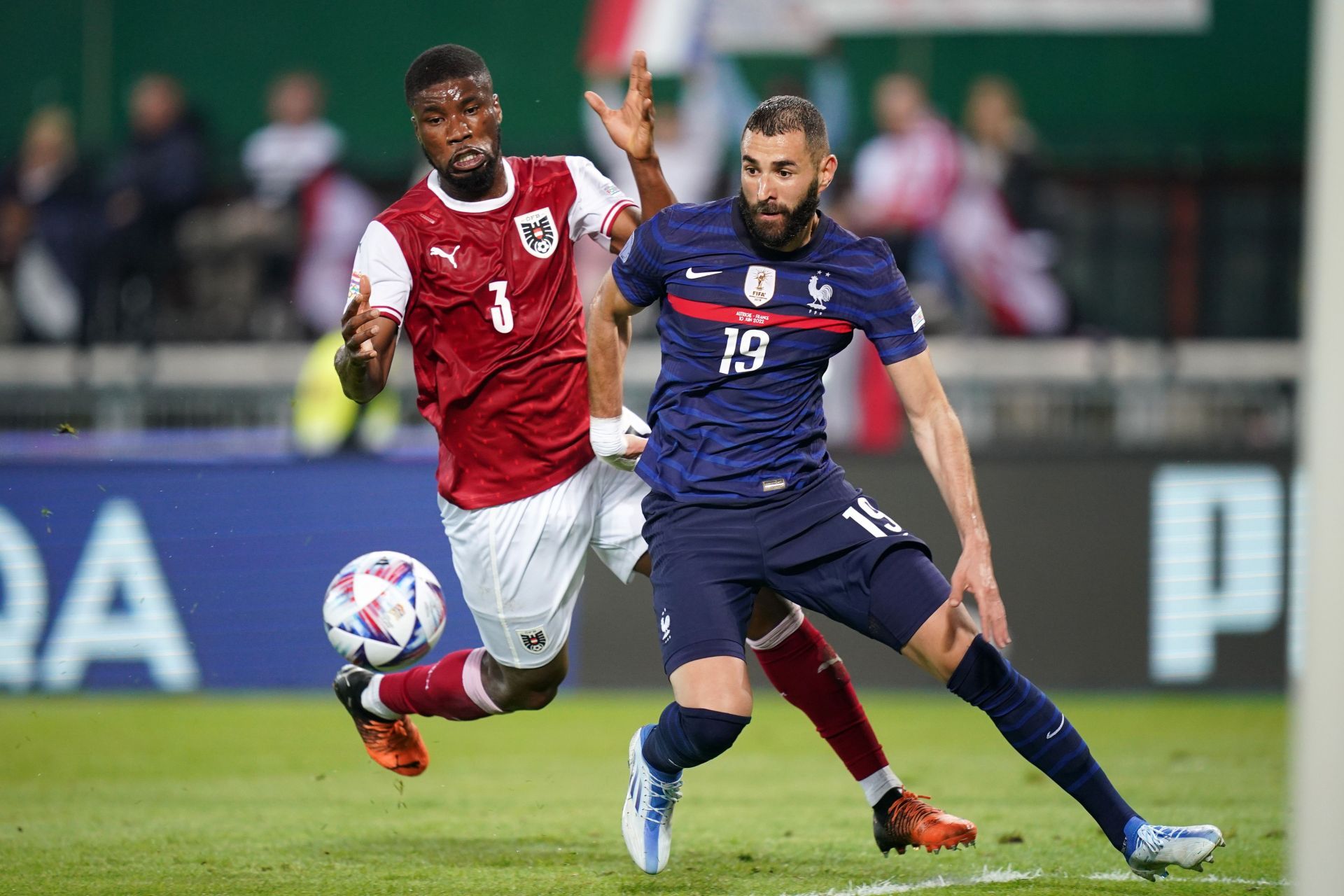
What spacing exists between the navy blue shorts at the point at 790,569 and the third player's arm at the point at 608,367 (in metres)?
0.51

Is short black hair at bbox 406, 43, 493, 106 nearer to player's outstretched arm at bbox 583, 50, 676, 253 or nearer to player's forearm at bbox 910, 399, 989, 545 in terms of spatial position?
player's outstretched arm at bbox 583, 50, 676, 253

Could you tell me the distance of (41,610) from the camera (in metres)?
10.4

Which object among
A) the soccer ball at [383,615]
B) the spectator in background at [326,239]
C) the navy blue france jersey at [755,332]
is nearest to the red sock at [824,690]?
the navy blue france jersey at [755,332]

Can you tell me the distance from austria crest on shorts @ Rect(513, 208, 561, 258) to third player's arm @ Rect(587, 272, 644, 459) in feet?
1.18

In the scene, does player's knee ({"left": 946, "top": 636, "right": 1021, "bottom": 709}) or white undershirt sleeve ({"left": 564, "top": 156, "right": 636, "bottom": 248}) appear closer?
player's knee ({"left": 946, "top": 636, "right": 1021, "bottom": 709})

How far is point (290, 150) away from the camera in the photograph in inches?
523

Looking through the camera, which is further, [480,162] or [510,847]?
[510,847]

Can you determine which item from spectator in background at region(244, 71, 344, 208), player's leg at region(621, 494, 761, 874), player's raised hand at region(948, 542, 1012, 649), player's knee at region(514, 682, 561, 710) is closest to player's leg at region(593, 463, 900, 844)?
player's leg at region(621, 494, 761, 874)

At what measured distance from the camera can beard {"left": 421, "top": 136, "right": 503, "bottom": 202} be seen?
5723 mm

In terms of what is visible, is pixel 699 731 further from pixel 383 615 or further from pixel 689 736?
pixel 383 615

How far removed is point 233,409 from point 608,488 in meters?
6.53

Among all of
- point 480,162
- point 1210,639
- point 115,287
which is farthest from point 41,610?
point 1210,639

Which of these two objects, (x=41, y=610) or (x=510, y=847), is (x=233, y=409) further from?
(x=510, y=847)

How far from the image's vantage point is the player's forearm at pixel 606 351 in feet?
18.2
